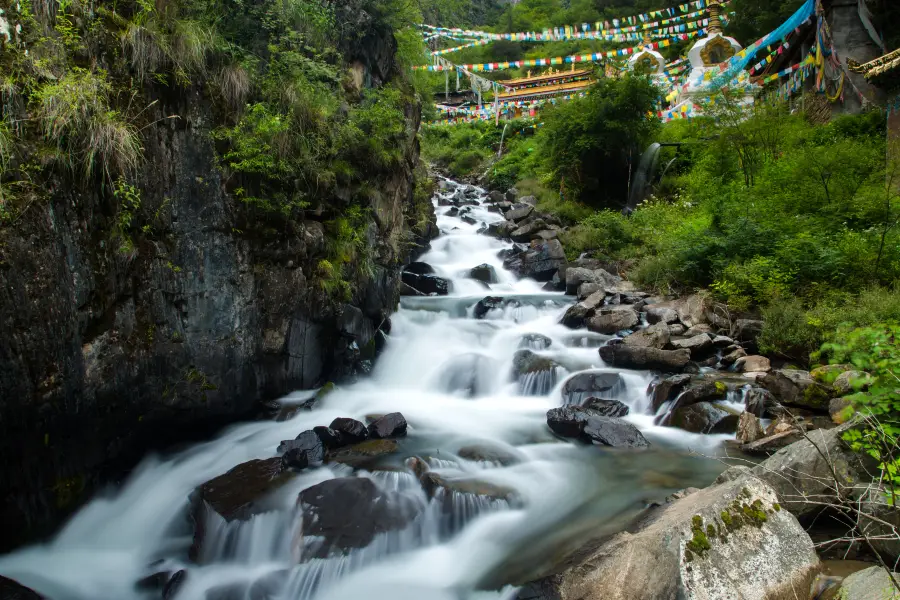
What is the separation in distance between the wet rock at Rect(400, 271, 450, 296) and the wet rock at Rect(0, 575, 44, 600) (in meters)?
9.33

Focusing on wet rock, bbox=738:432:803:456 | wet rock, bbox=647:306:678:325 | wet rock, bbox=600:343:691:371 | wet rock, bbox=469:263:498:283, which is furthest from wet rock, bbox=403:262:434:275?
wet rock, bbox=738:432:803:456

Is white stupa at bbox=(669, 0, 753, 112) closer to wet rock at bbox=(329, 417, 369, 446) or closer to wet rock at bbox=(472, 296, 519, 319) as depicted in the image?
wet rock at bbox=(472, 296, 519, 319)

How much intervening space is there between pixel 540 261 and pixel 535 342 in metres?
5.32

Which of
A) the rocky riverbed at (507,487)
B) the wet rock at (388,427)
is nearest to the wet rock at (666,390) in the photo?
the rocky riverbed at (507,487)

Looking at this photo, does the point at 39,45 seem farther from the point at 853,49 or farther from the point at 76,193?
the point at 853,49

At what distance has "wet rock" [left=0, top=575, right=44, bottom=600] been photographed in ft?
13.1

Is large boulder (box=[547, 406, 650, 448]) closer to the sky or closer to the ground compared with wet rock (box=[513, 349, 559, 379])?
closer to the ground

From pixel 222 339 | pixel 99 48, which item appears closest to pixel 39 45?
pixel 99 48

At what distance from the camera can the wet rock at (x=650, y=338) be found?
355 inches

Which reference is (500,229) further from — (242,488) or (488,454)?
(242,488)

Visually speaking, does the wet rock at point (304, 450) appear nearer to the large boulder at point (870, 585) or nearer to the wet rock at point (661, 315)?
the large boulder at point (870, 585)

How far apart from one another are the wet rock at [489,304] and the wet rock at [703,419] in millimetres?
5082

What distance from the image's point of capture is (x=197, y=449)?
21.1 ft

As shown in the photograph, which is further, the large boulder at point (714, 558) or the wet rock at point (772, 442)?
the wet rock at point (772, 442)
